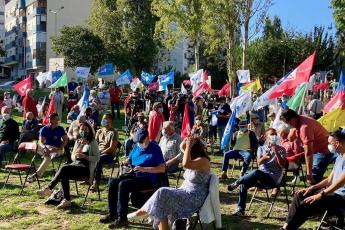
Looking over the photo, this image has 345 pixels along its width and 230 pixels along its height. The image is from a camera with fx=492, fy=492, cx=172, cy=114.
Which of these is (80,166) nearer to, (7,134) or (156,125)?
(156,125)

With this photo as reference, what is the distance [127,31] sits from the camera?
5100 cm

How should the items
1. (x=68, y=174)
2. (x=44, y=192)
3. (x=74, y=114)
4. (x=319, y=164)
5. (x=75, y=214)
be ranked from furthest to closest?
(x=74, y=114), (x=44, y=192), (x=68, y=174), (x=319, y=164), (x=75, y=214)

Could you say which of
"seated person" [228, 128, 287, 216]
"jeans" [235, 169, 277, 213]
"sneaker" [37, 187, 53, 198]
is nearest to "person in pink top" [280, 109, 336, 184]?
"seated person" [228, 128, 287, 216]

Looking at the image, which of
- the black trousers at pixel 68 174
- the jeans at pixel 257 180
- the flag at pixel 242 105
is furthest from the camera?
the flag at pixel 242 105

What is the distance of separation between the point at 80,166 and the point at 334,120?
5.09 m

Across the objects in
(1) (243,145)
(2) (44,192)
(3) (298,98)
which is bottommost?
(2) (44,192)

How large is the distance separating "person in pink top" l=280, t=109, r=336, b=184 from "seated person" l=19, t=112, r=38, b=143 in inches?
304

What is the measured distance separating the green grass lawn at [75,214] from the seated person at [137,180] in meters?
0.26

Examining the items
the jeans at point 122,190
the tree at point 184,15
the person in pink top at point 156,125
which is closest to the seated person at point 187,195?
the jeans at point 122,190

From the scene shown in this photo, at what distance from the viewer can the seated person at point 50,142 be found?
1094cm

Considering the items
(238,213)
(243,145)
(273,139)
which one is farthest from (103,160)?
(273,139)

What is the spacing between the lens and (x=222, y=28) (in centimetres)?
3769

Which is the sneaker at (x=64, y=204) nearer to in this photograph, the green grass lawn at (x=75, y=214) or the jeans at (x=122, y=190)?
the green grass lawn at (x=75, y=214)

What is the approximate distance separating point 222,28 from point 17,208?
30.9 metres
